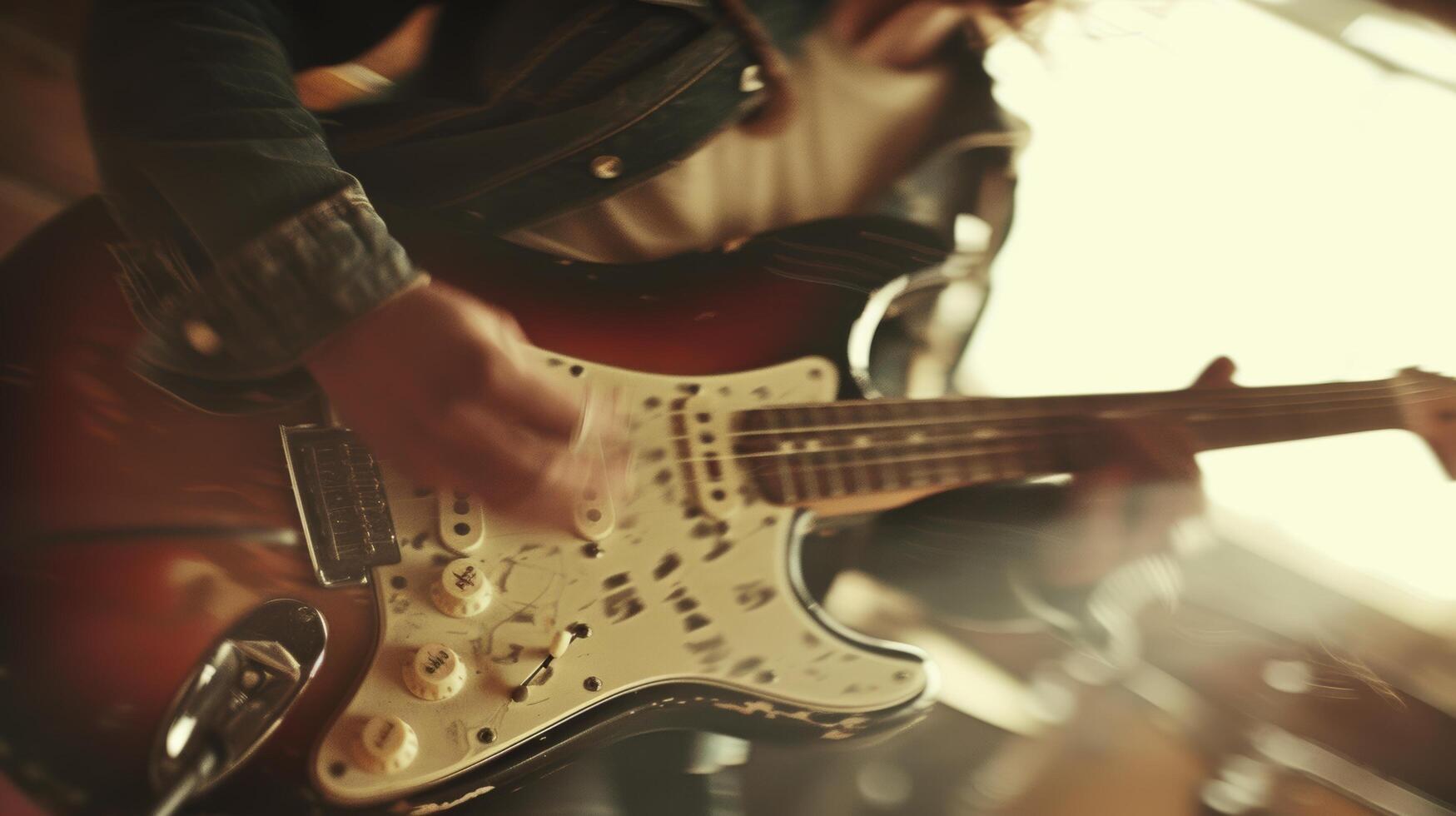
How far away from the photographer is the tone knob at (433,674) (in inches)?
14.1

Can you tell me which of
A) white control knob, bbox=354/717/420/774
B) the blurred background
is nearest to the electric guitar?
white control knob, bbox=354/717/420/774

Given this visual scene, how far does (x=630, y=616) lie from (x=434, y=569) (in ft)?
0.35

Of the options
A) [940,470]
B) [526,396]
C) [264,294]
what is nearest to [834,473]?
[940,470]

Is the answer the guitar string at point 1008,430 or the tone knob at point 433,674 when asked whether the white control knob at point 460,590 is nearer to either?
the tone knob at point 433,674

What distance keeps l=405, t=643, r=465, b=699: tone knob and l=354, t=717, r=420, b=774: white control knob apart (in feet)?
0.06

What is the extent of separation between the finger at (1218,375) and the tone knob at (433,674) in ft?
1.90

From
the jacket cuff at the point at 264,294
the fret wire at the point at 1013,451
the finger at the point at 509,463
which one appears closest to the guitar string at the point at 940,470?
the fret wire at the point at 1013,451

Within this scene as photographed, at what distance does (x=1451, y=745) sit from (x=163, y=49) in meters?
0.94

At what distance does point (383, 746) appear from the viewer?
34 cm

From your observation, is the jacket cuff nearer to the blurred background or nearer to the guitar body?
the guitar body

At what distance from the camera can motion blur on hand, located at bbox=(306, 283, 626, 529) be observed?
0.34 metres

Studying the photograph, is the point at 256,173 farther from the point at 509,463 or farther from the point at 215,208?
the point at 509,463

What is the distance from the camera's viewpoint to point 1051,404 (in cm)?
57

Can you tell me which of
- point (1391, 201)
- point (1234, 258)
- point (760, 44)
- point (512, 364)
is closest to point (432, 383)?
point (512, 364)
